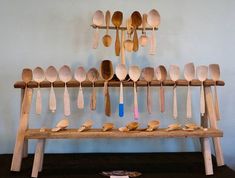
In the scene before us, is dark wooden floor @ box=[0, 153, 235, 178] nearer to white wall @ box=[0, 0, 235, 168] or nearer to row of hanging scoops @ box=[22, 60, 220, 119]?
white wall @ box=[0, 0, 235, 168]

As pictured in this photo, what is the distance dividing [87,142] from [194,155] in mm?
629

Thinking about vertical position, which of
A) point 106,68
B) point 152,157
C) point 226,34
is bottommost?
point 152,157

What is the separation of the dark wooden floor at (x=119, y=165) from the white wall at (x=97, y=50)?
11 centimetres

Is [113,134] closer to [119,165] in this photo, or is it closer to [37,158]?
[119,165]

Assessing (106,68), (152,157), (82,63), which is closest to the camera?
(106,68)

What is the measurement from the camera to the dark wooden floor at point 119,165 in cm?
122

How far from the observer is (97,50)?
5.24 ft

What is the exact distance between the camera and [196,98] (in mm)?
1619

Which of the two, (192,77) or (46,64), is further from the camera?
(46,64)

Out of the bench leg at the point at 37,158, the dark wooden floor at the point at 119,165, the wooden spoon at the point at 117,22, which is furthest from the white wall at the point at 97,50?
the bench leg at the point at 37,158

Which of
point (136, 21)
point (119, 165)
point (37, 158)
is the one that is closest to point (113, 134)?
point (119, 165)

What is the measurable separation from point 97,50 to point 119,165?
2.23 feet

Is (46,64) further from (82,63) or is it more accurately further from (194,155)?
(194,155)

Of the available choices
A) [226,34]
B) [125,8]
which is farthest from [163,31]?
[226,34]
